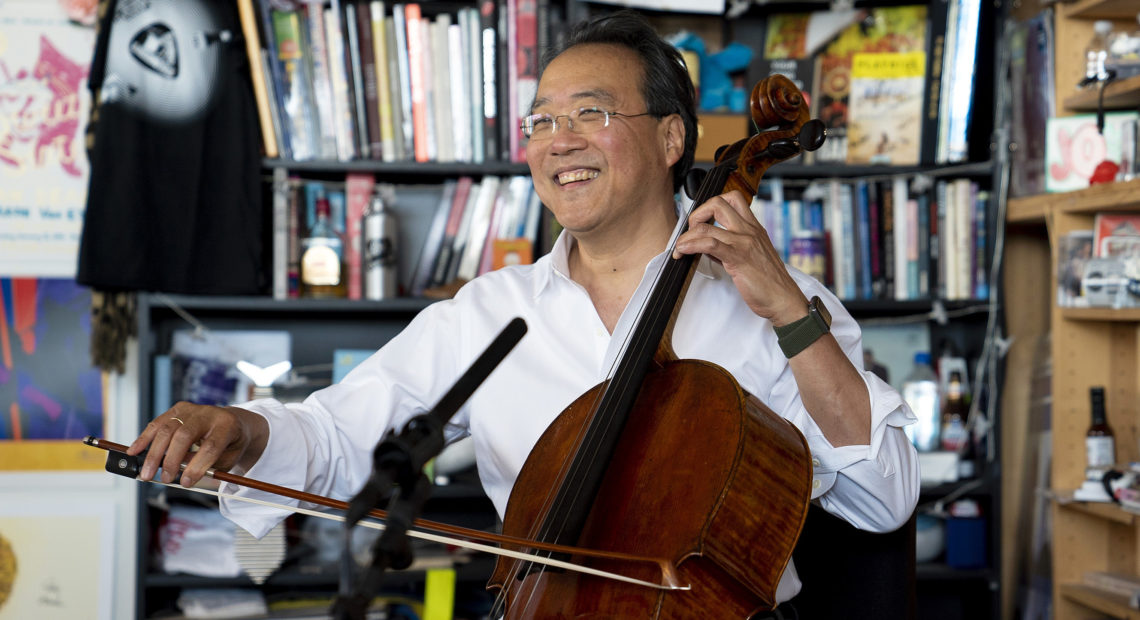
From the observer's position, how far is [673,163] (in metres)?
1.60

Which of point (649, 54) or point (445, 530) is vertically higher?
point (649, 54)

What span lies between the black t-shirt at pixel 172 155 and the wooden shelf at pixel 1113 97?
1.98m

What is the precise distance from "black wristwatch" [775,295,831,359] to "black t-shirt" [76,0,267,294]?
1529mm

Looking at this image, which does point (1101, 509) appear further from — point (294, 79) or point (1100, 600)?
point (294, 79)

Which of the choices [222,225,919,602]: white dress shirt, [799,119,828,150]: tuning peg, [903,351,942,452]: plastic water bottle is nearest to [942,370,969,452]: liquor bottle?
[903,351,942,452]: plastic water bottle

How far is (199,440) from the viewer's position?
3.75 feet

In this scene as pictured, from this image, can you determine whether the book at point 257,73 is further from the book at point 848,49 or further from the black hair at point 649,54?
the book at point 848,49

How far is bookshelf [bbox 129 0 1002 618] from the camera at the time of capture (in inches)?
92.7

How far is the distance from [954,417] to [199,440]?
6.48 feet

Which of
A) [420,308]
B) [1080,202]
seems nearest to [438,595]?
[420,308]

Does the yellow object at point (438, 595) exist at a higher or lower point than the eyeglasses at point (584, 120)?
lower

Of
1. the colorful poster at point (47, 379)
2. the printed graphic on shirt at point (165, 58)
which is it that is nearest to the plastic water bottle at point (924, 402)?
the printed graphic on shirt at point (165, 58)

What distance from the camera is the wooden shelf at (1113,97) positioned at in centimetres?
218

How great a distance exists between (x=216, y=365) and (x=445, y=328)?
117 cm
